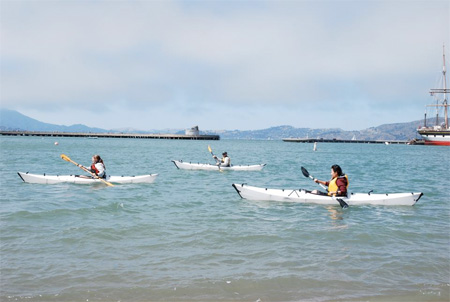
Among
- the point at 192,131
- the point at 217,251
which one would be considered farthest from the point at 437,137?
the point at 217,251

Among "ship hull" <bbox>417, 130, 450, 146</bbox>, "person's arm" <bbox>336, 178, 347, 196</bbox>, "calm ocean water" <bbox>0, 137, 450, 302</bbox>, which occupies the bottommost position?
"calm ocean water" <bbox>0, 137, 450, 302</bbox>

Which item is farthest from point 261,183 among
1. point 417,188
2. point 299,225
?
point 299,225

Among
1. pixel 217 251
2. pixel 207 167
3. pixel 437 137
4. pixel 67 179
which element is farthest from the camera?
pixel 437 137

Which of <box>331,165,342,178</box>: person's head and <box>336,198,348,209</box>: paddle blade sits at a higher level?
<box>331,165,342,178</box>: person's head

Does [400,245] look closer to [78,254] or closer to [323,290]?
[323,290]

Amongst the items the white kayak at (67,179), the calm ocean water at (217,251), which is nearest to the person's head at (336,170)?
the calm ocean water at (217,251)

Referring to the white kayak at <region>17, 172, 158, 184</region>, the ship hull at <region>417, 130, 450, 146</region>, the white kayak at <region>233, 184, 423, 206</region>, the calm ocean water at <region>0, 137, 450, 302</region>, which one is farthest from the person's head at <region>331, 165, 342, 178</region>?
the ship hull at <region>417, 130, 450, 146</region>

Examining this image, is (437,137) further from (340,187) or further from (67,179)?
(67,179)

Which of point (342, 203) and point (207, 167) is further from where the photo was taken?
point (207, 167)

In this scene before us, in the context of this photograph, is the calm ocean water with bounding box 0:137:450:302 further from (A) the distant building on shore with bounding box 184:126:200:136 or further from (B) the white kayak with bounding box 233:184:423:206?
(A) the distant building on shore with bounding box 184:126:200:136

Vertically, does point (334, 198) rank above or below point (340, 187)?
below

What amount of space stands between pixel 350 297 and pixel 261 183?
19839mm

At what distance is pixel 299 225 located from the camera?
514 inches

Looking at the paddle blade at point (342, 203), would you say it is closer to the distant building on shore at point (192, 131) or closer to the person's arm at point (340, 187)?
the person's arm at point (340, 187)
